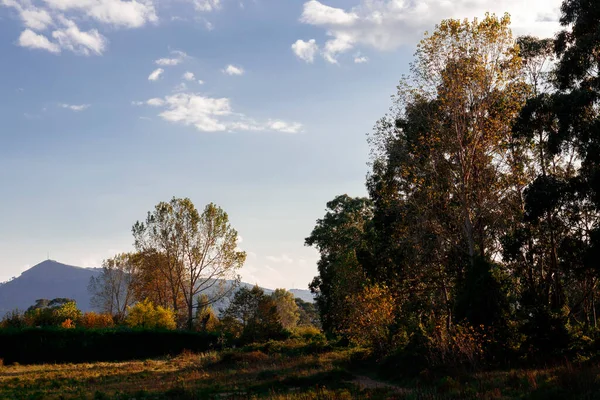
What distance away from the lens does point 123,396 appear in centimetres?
1588

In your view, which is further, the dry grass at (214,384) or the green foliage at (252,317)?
the green foliage at (252,317)

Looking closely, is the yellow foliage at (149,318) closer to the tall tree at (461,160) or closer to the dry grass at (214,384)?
the dry grass at (214,384)

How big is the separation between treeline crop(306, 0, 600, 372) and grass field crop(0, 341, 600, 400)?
294 cm

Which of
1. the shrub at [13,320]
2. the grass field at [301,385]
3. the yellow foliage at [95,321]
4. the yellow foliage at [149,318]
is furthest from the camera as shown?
the yellow foliage at [95,321]

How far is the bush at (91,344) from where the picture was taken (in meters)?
36.6

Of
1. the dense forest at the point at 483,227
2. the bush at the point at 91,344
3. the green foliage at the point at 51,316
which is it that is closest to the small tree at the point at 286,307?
the green foliage at the point at 51,316

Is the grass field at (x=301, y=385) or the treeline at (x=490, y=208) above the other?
the treeline at (x=490, y=208)

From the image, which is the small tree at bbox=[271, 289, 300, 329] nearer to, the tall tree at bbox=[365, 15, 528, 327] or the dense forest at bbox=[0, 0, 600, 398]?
the dense forest at bbox=[0, 0, 600, 398]

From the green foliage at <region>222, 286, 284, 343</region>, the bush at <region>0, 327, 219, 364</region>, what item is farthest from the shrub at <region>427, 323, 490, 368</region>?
the green foliage at <region>222, 286, 284, 343</region>

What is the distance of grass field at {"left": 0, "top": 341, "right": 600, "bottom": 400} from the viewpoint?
12.1 metres

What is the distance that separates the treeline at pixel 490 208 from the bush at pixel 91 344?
19698mm

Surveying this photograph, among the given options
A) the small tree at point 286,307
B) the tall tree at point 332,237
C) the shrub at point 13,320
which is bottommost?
the small tree at point 286,307

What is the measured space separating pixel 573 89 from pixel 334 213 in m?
29.1

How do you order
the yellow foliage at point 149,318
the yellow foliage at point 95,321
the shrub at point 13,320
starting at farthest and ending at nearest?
the yellow foliage at point 95,321 < the shrub at point 13,320 < the yellow foliage at point 149,318
